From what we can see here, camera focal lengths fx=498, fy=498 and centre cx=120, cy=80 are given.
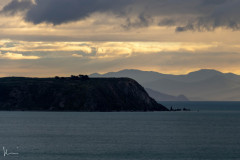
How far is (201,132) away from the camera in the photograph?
16662 cm

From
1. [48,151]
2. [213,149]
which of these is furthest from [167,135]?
[48,151]

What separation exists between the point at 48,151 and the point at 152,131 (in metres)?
61.3

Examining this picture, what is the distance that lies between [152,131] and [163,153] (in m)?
56.1

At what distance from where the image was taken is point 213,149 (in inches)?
4660

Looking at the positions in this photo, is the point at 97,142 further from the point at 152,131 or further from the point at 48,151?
the point at 152,131

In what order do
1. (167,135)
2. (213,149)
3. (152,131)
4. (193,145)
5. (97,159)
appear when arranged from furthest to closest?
(152,131) < (167,135) < (193,145) < (213,149) < (97,159)

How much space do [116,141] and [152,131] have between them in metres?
35.0

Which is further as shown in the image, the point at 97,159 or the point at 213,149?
the point at 213,149

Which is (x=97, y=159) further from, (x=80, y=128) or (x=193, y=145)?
(x=80, y=128)

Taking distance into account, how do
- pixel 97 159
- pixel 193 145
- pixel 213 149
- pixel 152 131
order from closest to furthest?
pixel 97 159 < pixel 213 149 < pixel 193 145 < pixel 152 131

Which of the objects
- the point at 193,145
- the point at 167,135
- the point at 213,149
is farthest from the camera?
the point at 167,135

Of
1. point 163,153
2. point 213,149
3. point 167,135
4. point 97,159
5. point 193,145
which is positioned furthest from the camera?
point 167,135

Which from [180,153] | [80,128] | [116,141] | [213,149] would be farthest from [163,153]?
[80,128]

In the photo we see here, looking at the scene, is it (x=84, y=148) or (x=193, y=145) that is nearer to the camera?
(x=84, y=148)
